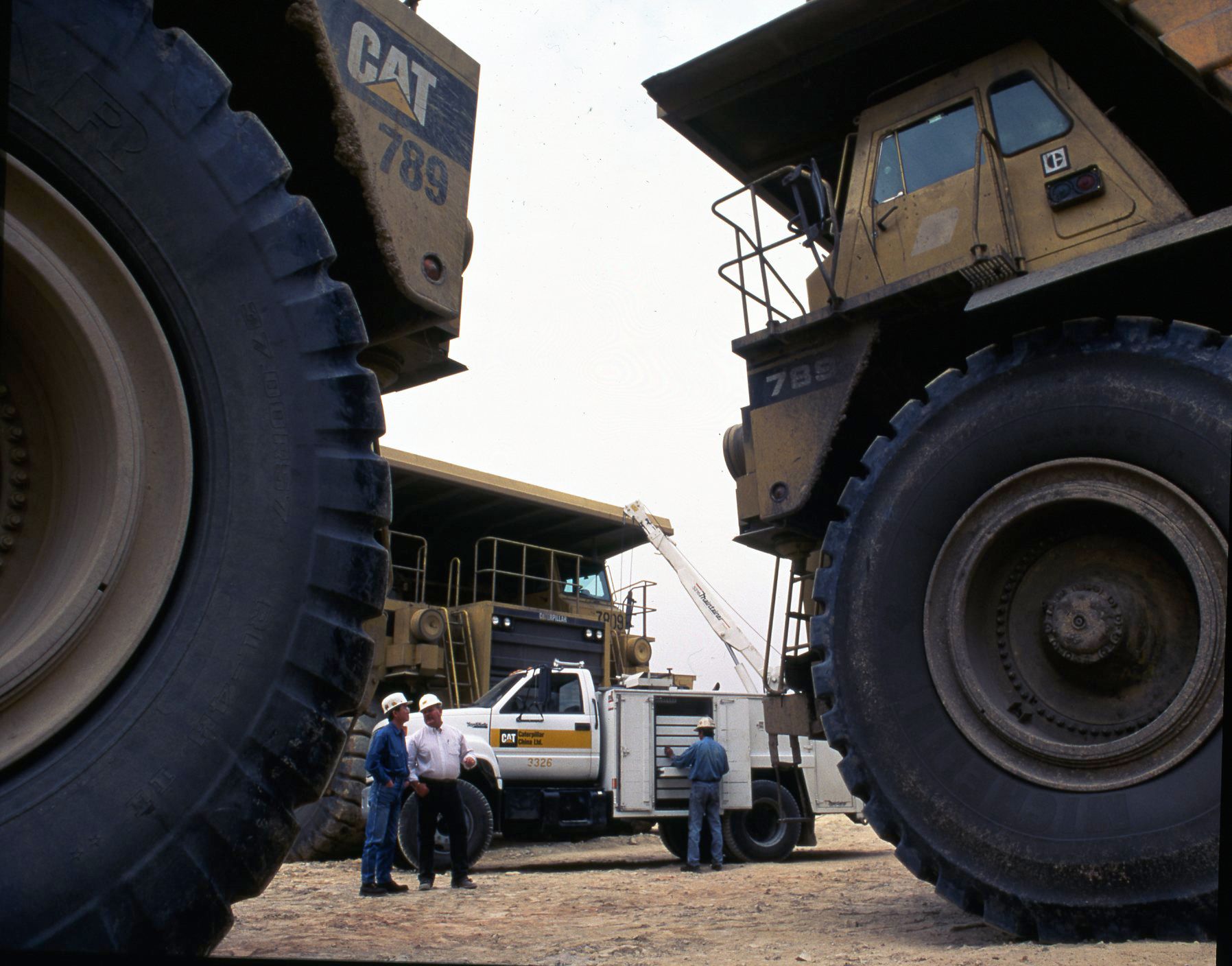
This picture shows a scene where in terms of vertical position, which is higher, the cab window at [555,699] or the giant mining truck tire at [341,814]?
the cab window at [555,699]

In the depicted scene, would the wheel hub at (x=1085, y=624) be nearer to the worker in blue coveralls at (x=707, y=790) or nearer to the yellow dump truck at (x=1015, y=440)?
the yellow dump truck at (x=1015, y=440)

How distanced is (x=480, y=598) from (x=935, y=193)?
13.9 m

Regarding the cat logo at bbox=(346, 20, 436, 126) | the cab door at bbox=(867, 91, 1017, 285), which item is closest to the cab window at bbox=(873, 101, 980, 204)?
the cab door at bbox=(867, 91, 1017, 285)

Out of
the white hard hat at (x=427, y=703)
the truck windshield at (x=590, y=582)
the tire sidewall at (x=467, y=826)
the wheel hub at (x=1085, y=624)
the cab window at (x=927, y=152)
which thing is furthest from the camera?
the truck windshield at (x=590, y=582)

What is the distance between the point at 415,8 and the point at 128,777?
223 cm

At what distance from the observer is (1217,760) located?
3.56 meters

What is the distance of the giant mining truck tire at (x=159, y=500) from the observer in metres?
1.69

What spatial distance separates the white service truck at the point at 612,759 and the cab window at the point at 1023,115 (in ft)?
30.1

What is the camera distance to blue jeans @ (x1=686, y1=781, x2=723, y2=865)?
1252 centimetres

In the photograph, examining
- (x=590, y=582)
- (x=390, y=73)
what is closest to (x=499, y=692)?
(x=590, y=582)

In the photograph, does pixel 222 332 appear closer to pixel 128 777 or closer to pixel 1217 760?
pixel 128 777

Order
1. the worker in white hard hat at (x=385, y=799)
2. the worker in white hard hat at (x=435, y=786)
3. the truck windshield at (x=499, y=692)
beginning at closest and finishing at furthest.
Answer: the worker in white hard hat at (x=385, y=799) → the worker in white hard hat at (x=435, y=786) → the truck windshield at (x=499, y=692)

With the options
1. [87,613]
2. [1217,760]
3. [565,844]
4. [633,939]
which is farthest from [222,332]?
[565,844]

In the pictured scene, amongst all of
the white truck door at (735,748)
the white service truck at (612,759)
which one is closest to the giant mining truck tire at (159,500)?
the white service truck at (612,759)
